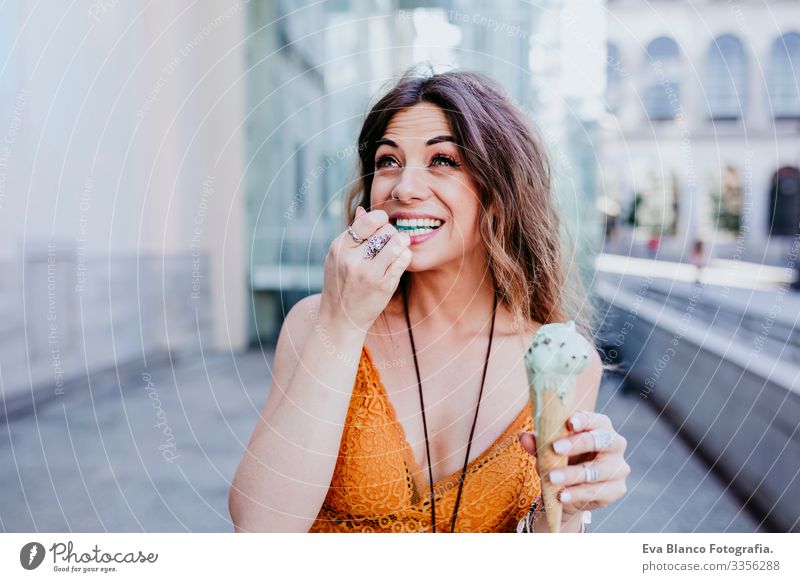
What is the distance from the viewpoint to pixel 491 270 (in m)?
1.06

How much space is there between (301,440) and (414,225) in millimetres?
302

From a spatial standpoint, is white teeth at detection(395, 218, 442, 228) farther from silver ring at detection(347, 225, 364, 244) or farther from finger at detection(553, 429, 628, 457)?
Result: finger at detection(553, 429, 628, 457)

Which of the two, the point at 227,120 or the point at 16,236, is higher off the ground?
the point at 227,120

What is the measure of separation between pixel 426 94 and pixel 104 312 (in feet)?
9.26

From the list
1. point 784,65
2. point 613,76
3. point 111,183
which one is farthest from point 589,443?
point 111,183

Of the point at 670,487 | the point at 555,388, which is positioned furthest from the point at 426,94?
the point at 670,487

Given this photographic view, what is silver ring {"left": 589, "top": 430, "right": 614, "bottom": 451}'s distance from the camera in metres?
0.65

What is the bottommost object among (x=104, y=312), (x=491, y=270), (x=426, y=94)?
(x=104, y=312)

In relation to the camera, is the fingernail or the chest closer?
the fingernail

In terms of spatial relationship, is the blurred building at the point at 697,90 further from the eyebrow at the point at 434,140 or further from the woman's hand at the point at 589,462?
the woman's hand at the point at 589,462

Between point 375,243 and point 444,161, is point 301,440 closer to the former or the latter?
point 375,243

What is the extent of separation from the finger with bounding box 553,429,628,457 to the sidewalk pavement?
1.26 meters

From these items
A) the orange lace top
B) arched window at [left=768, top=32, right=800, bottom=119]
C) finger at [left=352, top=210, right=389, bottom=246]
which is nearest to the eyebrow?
finger at [left=352, top=210, right=389, bottom=246]
